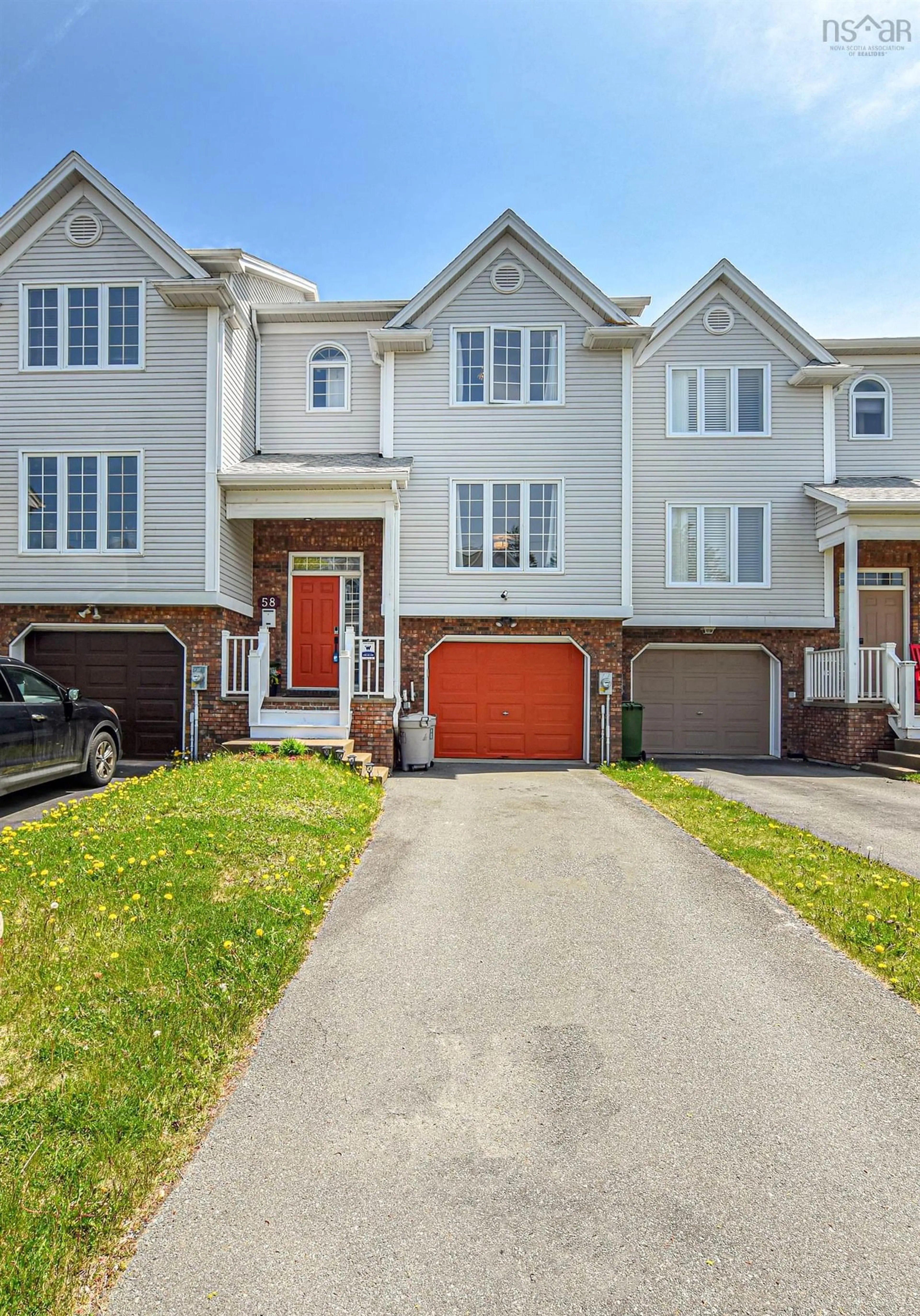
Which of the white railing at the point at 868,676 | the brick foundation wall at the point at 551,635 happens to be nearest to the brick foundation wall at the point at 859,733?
the white railing at the point at 868,676

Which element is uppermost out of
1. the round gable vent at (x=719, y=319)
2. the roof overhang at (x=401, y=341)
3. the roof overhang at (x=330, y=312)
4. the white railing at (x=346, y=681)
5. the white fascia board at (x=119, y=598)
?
the round gable vent at (x=719, y=319)

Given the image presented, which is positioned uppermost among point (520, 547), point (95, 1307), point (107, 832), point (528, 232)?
point (528, 232)

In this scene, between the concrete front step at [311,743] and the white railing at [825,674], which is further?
the white railing at [825,674]

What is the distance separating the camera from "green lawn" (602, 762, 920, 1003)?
194 inches

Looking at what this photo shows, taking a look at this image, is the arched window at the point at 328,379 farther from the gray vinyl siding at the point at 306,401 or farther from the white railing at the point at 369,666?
the white railing at the point at 369,666

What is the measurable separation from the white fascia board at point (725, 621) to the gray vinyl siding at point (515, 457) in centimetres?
169

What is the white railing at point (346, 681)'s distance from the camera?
12.2 m

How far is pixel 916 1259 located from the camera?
249cm

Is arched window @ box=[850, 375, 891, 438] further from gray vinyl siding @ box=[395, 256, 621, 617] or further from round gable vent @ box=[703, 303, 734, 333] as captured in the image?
gray vinyl siding @ box=[395, 256, 621, 617]

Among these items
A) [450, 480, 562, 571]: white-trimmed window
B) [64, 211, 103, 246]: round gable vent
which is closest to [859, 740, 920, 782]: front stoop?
[450, 480, 562, 571]: white-trimmed window

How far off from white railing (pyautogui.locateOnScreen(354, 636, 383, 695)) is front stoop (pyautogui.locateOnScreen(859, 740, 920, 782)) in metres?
8.97

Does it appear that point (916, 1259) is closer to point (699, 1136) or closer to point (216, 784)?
point (699, 1136)

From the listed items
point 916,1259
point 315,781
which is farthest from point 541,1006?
point 315,781

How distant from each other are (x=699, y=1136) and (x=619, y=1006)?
1.16 meters
